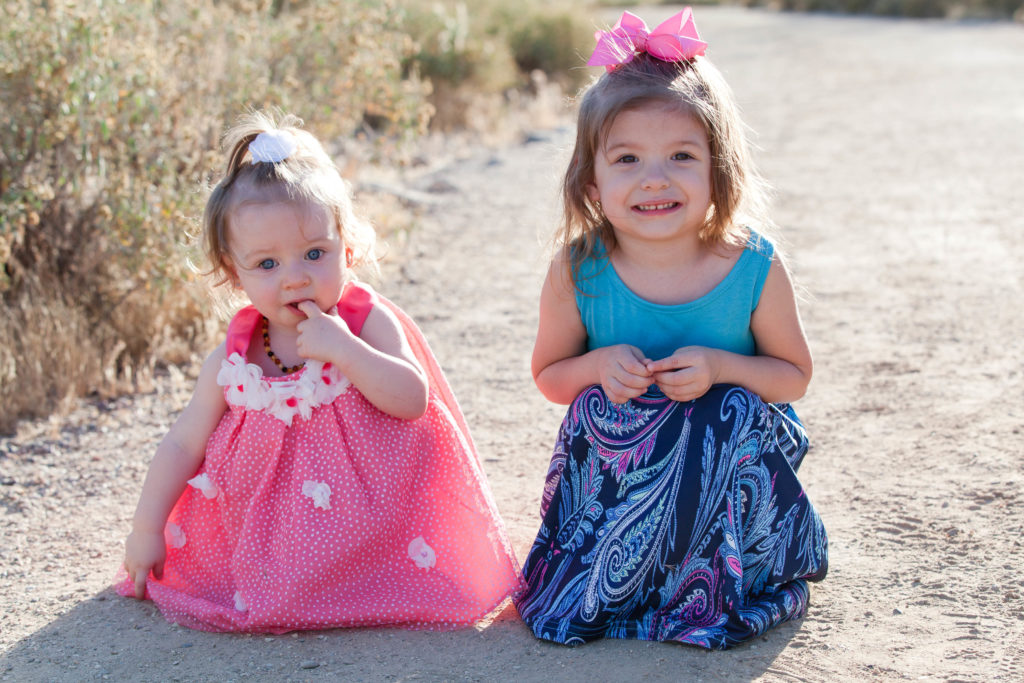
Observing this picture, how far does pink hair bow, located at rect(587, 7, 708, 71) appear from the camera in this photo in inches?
99.8

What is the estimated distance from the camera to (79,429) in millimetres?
4090

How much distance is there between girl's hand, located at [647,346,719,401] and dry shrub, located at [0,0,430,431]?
2232 millimetres

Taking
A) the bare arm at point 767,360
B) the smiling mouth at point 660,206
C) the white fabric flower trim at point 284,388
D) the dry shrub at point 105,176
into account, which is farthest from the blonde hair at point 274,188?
the dry shrub at point 105,176

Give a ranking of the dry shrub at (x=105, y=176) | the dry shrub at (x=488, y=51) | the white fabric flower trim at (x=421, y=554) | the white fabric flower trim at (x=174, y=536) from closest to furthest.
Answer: the white fabric flower trim at (x=421, y=554) < the white fabric flower trim at (x=174, y=536) < the dry shrub at (x=105, y=176) < the dry shrub at (x=488, y=51)

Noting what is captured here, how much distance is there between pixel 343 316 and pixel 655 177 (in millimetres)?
823

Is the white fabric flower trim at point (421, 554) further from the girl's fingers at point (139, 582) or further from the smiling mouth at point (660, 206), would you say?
the smiling mouth at point (660, 206)

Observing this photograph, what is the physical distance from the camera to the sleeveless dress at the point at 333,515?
2.62m

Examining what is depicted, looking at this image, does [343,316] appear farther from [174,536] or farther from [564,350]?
[174,536]

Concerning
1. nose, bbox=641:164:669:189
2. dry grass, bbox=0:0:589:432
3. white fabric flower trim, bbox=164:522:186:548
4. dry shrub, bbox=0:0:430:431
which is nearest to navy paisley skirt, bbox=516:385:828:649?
nose, bbox=641:164:669:189

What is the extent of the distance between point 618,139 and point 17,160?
2904 mm

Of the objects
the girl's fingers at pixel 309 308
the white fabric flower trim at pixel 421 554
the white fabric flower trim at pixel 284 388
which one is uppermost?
the girl's fingers at pixel 309 308

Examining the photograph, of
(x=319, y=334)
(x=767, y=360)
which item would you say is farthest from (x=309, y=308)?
(x=767, y=360)

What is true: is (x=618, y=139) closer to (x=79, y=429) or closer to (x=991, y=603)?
(x=991, y=603)

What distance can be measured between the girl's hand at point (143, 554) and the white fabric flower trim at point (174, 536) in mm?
57
